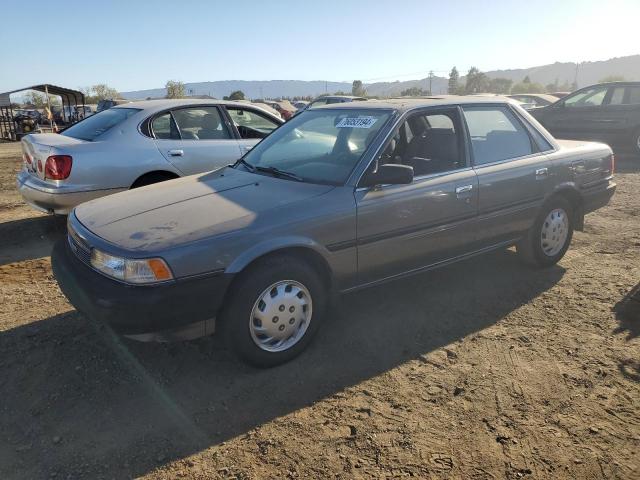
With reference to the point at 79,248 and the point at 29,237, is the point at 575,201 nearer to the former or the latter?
the point at 79,248

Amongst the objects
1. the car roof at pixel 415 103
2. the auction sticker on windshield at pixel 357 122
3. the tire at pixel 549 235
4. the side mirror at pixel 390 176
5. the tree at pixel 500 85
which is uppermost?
the car roof at pixel 415 103

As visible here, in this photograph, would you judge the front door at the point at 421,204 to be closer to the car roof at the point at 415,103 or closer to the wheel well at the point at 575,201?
the car roof at the point at 415,103

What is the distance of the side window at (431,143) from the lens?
3732 mm

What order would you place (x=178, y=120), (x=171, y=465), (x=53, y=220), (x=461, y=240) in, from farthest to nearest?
(x=53, y=220) → (x=178, y=120) → (x=461, y=240) → (x=171, y=465)

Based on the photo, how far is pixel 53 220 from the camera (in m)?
6.37

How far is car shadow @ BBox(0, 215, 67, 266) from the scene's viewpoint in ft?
16.8

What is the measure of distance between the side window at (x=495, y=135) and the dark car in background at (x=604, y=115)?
8495 mm

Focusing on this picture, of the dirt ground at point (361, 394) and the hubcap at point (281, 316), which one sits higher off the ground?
the hubcap at point (281, 316)

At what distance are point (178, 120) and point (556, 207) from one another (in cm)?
417

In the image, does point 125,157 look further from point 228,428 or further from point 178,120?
point 228,428

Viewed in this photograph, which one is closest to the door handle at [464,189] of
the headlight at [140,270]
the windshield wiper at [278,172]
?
the windshield wiper at [278,172]

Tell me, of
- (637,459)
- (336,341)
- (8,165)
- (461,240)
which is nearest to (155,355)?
(336,341)

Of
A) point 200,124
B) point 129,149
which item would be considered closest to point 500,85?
point 200,124

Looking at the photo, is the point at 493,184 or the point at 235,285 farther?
the point at 493,184
